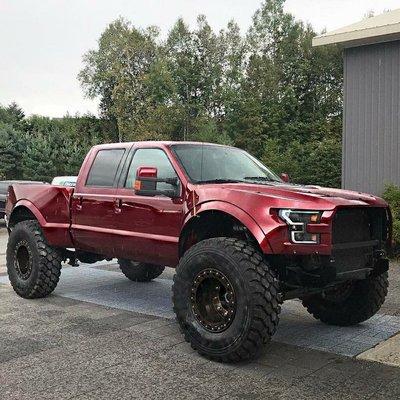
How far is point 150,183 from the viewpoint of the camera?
17.7 ft

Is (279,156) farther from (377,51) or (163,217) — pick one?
(163,217)

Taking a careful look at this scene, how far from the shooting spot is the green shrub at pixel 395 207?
10117 mm

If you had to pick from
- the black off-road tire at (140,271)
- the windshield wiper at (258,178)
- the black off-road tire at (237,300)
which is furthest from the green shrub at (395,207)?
the black off-road tire at (237,300)

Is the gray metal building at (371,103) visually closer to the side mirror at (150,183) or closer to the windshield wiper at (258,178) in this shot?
the windshield wiper at (258,178)

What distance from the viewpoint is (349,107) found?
42.4 feet

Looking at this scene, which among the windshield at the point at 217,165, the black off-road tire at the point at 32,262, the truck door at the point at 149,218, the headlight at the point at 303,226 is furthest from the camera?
the black off-road tire at the point at 32,262

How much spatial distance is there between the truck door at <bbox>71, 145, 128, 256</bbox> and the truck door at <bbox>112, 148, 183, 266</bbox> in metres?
0.16

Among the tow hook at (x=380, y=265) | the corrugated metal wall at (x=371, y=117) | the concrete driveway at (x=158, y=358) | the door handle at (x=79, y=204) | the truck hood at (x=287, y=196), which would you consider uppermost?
the corrugated metal wall at (x=371, y=117)

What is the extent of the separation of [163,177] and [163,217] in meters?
0.45

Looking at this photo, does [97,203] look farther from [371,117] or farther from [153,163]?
[371,117]

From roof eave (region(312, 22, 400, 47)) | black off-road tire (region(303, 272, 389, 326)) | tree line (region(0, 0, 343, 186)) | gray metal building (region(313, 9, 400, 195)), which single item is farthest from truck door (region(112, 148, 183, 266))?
tree line (region(0, 0, 343, 186))

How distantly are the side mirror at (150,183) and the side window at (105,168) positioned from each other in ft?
3.30

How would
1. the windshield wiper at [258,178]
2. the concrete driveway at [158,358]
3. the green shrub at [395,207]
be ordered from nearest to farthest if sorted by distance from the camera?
the concrete driveway at [158,358] < the windshield wiper at [258,178] < the green shrub at [395,207]

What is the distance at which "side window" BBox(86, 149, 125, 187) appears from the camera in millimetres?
6478
